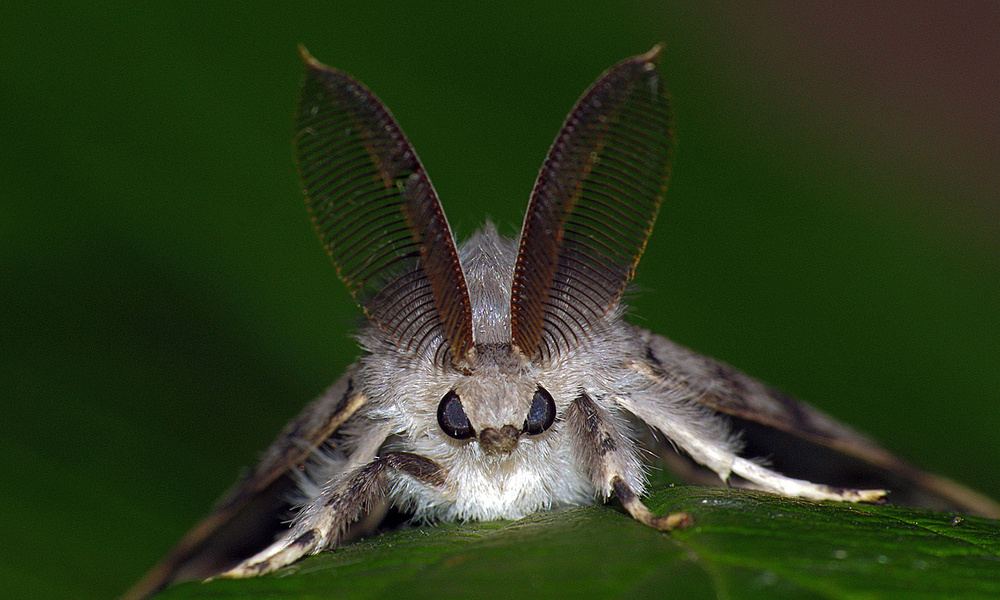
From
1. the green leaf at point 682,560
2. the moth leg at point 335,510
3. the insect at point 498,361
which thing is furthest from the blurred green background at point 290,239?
the green leaf at point 682,560

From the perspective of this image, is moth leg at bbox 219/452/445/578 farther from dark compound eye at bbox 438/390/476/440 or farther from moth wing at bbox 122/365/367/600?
moth wing at bbox 122/365/367/600

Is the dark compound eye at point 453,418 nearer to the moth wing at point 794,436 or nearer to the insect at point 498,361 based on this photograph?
the insect at point 498,361

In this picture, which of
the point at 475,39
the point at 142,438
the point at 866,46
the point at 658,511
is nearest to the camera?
the point at 658,511

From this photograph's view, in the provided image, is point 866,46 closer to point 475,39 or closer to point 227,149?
Result: point 475,39

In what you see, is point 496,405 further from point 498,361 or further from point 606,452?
point 606,452

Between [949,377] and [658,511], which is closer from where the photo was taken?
[658,511]

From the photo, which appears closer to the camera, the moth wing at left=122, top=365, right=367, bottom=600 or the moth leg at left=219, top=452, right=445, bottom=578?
the moth leg at left=219, top=452, right=445, bottom=578

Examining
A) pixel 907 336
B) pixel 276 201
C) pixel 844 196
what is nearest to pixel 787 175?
pixel 844 196

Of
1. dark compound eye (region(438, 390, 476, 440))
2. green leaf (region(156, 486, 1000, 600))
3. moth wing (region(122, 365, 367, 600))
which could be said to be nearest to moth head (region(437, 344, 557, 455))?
dark compound eye (region(438, 390, 476, 440))
